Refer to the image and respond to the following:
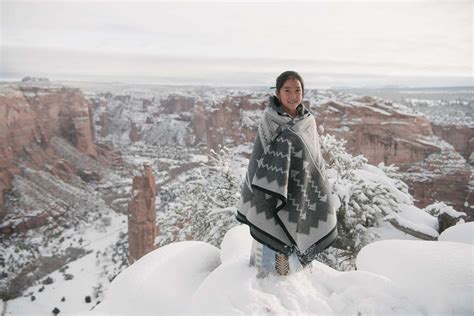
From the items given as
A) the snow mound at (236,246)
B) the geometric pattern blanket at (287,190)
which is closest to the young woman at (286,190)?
the geometric pattern blanket at (287,190)

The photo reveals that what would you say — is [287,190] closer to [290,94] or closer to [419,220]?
[290,94]

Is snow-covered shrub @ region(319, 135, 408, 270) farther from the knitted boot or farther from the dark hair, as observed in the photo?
the dark hair

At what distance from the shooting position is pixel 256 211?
2418mm

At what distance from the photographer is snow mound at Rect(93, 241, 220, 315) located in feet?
7.79

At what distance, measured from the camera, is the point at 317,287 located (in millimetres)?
2432

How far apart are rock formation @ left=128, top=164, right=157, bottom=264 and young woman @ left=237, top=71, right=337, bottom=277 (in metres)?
23.0

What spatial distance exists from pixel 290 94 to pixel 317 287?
4.89 feet

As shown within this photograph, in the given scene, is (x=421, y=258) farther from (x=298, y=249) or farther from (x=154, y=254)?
(x=154, y=254)

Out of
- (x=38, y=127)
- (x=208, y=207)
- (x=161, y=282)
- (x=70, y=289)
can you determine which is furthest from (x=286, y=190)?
(x=38, y=127)

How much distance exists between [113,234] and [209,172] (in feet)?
91.4

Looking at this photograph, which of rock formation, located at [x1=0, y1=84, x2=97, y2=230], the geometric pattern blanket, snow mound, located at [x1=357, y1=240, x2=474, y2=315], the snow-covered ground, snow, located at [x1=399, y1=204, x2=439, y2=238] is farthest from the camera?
rock formation, located at [x1=0, y1=84, x2=97, y2=230]

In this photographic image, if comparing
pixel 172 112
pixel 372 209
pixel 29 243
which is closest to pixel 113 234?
pixel 29 243

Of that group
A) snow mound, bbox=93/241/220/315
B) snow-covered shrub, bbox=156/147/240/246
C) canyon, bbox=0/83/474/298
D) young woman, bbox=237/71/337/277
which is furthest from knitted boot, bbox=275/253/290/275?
snow-covered shrub, bbox=156/147/240/246

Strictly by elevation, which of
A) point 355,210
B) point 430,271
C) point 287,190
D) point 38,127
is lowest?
point 355,210
